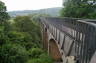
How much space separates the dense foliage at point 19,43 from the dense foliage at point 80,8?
699 cm

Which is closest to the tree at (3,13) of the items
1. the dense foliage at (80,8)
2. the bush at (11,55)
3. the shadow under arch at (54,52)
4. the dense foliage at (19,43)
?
the dense foliage at (19,43)

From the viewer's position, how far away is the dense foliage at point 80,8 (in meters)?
24.4

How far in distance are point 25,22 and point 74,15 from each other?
8840 mm

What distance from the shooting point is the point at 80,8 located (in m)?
26.0

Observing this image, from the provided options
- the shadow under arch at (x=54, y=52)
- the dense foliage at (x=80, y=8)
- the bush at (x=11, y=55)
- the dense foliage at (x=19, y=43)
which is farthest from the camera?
the dense foliage at (x=80, y=8)

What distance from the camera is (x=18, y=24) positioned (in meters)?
32.2

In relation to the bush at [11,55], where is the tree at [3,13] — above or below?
above

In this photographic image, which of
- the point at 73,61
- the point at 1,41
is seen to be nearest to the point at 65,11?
the point at 1,41

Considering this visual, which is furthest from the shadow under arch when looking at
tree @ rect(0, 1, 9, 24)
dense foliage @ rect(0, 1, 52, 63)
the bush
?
tree @ rect(0, 1, 9, 24)

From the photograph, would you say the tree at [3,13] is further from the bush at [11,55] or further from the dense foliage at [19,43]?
the bush at [11,55]

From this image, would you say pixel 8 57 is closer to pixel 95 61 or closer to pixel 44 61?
pixel 44 61

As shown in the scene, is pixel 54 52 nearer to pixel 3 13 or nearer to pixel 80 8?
pixel 80 8

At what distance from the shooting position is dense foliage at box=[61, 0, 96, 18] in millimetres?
24445

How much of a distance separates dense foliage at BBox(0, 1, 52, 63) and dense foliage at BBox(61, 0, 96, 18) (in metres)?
6.99
